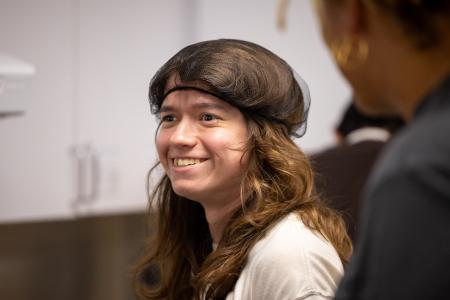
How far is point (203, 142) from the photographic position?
129cm

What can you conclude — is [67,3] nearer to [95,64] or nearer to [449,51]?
[95,64]

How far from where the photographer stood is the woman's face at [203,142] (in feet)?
4.24

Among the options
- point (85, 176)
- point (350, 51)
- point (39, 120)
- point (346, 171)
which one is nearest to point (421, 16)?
point (350, 51)

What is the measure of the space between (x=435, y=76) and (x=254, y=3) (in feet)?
6.86

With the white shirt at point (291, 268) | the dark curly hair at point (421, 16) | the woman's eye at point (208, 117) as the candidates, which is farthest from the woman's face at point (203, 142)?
the dark curly hair at point (421, 16)

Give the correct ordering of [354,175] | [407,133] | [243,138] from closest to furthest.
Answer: [407,133], [243,138], [354,175]

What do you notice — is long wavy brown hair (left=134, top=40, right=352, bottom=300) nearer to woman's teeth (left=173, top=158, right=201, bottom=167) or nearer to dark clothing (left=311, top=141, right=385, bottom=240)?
woman's teeth (left=173, top=158, right=201, bottom=167)

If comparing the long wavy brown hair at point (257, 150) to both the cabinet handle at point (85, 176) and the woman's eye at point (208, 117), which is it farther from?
the cabinet handle at point (85, 176)

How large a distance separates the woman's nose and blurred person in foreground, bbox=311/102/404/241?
1.64ft

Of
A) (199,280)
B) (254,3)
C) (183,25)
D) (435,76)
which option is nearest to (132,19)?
(183,25)

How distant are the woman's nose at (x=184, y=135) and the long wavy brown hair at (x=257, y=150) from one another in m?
0.08

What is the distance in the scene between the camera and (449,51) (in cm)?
70

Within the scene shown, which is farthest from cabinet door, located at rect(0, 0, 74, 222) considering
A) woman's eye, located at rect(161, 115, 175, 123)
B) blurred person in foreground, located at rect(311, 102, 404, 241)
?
woman's eye, located at rect(161, 115, 175, 123)

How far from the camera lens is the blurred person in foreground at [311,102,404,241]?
1.81 metres
